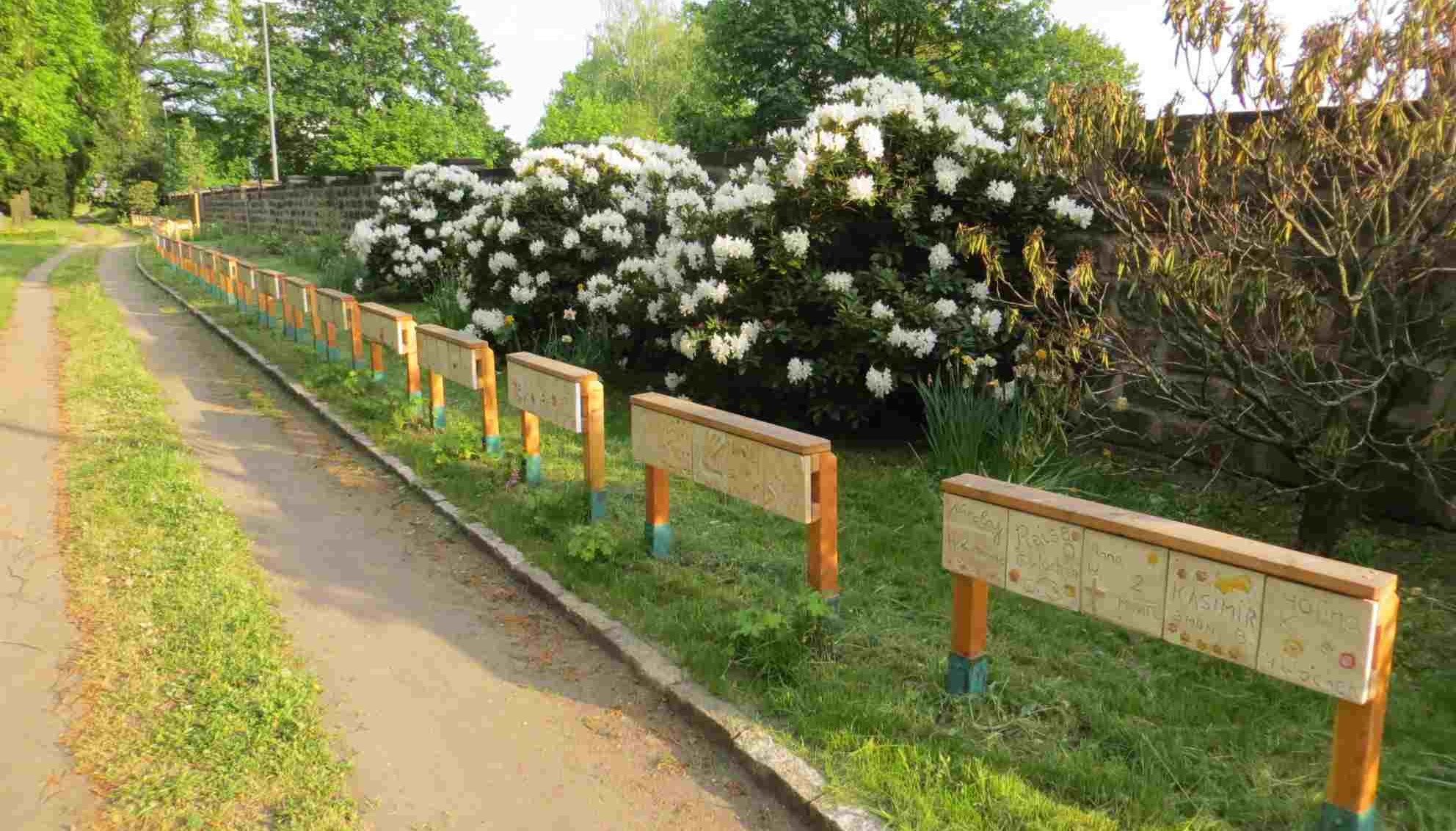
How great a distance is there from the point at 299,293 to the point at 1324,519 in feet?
32.6

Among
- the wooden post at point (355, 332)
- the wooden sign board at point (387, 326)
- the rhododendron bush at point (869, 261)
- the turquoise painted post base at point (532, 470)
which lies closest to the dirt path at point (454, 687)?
the turquoise painted post base at point (532, 470)

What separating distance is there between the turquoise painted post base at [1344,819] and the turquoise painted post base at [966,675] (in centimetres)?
109

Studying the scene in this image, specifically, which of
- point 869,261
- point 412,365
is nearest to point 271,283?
point 412,365

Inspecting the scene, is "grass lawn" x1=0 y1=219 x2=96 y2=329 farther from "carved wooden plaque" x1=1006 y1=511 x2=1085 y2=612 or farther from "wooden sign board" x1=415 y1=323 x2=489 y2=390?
"carved wooden plaque" x1=1006 y1=511 x2=1085 y2=612

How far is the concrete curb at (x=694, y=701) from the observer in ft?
10.00

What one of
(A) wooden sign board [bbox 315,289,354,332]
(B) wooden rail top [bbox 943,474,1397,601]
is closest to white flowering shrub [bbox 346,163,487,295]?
(A) wooden sign board [bbox 315,289,354,332]

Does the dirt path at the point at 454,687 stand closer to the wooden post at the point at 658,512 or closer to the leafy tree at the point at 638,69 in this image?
the wooden post at the point at 658,512

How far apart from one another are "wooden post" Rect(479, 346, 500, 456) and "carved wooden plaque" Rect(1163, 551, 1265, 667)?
469cm

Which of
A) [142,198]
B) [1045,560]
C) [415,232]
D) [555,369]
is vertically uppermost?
[142,198]

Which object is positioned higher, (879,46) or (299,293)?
(879,46)

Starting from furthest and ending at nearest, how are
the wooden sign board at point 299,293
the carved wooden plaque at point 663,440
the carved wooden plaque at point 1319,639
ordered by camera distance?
the wooden sign board at point 299,293, the carved wooden plaque at point 663,440, the carved wooden plaque at point 1319,639

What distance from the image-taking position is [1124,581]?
2.98 meters

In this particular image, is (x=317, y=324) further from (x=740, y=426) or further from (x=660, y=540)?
(x=740, y=426)

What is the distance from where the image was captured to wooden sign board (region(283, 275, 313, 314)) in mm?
10938
